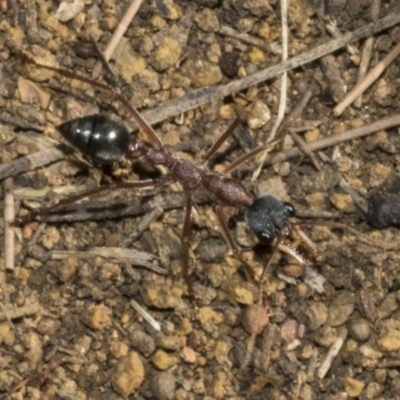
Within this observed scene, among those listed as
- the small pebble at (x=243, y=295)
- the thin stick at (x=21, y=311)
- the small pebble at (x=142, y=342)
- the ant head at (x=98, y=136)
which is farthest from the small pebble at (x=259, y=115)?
the thin stick at (x=21, y=311)

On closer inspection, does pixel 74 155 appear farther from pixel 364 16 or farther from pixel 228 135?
pixel 364 16

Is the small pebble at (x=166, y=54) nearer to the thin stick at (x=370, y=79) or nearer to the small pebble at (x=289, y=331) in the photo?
the thin stick at (x=370, y=79)

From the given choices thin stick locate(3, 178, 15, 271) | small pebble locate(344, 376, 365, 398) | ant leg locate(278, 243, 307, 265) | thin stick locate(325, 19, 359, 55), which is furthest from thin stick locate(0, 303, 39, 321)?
thin stick locate(325, 19, 359, 55)

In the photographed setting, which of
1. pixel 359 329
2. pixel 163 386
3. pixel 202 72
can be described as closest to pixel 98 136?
pixel 202 72

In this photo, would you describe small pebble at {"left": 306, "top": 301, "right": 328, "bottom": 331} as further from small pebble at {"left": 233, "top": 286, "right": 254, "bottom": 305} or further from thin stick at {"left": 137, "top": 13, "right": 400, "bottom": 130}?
thin stick at {"left": 137, "top": 13, "right": 400, "bottom": 130}

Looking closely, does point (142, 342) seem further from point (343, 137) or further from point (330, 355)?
point (343, 137)

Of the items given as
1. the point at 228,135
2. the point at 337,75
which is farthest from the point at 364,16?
the point at 228,135
